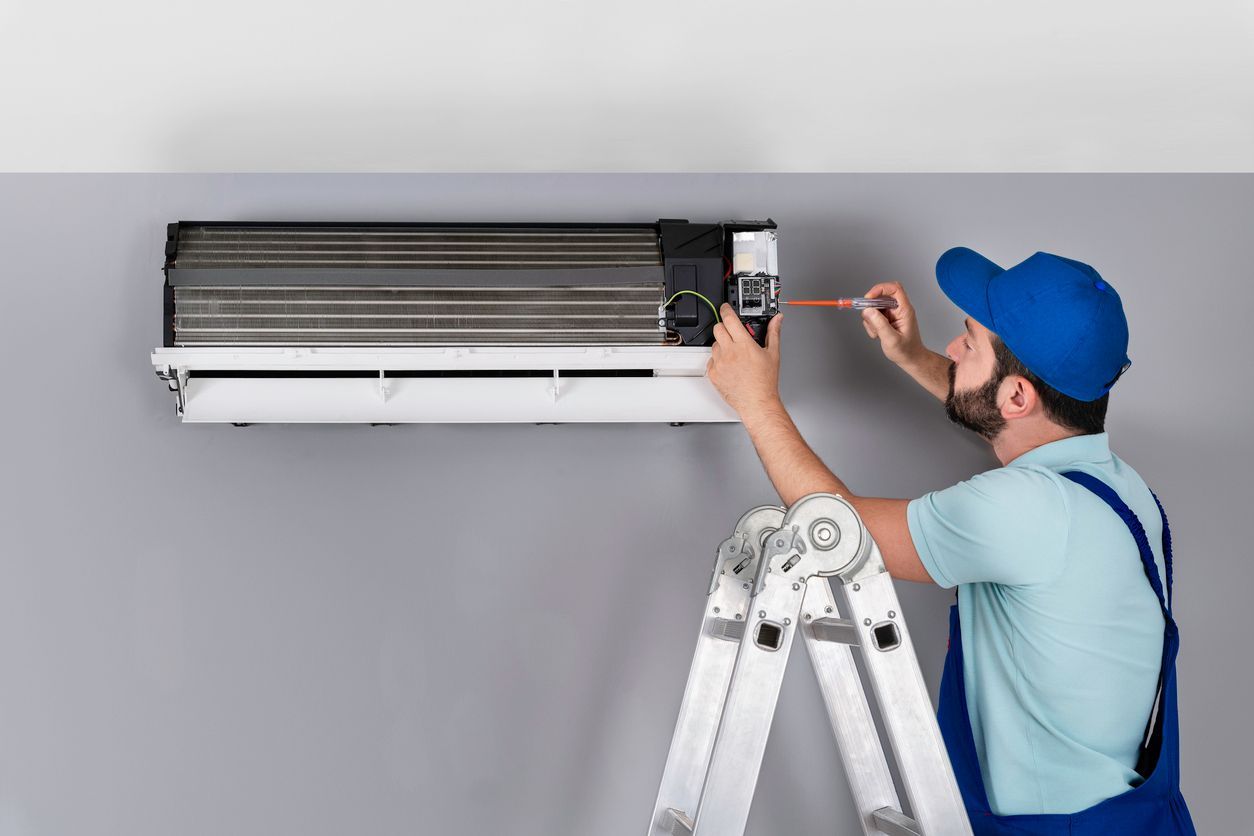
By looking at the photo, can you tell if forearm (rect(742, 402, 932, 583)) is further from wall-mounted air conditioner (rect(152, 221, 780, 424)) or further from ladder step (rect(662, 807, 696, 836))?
ladder step (rect(662, 807, 696, 836))

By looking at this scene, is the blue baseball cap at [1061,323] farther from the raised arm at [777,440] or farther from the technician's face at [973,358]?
the raised arm at [777,440]

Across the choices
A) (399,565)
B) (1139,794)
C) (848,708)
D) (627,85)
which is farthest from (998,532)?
(399,565)

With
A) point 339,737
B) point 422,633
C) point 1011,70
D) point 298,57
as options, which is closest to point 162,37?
point 298,57

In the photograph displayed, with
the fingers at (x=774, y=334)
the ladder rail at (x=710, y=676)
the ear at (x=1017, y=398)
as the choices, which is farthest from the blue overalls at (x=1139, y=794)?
the fingers at (x=774, y=334)

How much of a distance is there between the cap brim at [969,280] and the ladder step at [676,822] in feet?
2.73

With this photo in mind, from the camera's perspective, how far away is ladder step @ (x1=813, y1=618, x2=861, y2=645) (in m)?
1.25

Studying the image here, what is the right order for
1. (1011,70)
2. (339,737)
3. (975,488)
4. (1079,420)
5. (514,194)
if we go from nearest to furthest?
(975,488) → (1079,420) → (1011,70) → (339,737) → (514,194)

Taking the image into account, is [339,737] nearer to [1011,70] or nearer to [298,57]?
[298,57]

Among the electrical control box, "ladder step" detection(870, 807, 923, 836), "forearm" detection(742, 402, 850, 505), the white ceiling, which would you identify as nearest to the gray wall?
the white ceiling

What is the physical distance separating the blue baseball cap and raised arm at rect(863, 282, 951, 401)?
0.25 metres

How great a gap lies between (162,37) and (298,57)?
190 millimetres

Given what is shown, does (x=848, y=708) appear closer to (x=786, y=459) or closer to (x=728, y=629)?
(x=728, y=629)

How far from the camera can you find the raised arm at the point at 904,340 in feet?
5.48

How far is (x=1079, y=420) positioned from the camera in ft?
4.67
